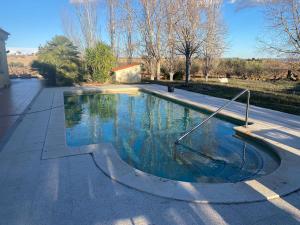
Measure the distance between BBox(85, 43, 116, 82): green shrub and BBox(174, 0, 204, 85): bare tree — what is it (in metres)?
5.84

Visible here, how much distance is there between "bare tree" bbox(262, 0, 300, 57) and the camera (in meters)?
9.29

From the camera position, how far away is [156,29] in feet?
62.9

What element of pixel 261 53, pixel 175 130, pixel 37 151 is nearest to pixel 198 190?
pixel 37 151

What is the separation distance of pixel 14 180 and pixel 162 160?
8.35 ft

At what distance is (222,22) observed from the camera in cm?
1842

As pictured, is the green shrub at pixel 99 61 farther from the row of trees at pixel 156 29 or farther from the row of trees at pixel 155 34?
the row of trees at pixel 156 29

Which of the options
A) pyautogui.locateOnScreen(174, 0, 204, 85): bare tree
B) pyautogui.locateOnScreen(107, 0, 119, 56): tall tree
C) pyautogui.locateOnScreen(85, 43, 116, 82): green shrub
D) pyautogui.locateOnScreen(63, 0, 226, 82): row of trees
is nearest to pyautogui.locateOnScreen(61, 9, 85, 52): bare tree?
pyautogui.locateOnScreen(63, 0, 226, 82): row of trees

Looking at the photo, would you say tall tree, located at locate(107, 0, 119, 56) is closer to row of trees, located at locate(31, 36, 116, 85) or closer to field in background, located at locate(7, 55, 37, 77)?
row of trees, located at locate(31, 36, 116, 85)

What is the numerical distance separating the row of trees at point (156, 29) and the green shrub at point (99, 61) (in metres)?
4.08

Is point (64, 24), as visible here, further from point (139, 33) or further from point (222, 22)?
point (222, 22)

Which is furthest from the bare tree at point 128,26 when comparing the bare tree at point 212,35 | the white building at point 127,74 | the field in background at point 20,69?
the field in background at point 20,69

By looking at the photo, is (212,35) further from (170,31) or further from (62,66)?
(62,66)

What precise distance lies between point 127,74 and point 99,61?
129 inches

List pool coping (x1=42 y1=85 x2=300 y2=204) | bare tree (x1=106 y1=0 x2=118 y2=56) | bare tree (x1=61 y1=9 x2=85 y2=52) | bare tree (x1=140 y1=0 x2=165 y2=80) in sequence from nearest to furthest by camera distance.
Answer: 1. pool coping (x1=42 y1=85 x2=300 y2=204)
2. bare tree (x1=140 y1=0 x2=165 y2=80)
3. bare tree (x1=106 y1=0 x2=118 y2=56)
4. bare tree (x1=61 y1=9 x2=85 y2=52)
